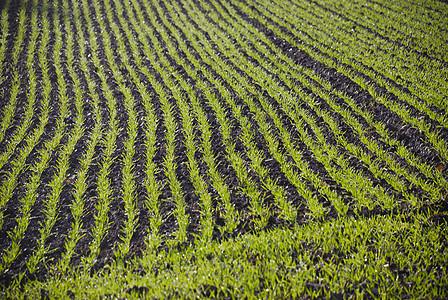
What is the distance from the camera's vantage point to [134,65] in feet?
24.6

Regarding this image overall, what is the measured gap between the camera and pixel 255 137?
468cm

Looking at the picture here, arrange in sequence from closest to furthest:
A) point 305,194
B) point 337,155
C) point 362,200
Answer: point 362,200, point 305,194, point 337,155

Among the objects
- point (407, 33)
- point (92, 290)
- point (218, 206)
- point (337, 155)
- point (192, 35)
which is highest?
point (407, 33)

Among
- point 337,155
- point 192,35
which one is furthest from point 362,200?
point 192,35

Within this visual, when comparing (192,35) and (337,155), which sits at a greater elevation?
(192,35)

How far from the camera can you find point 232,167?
4.15 meters

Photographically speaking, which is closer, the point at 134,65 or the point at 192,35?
the point at 134,65

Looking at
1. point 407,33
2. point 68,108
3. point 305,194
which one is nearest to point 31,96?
point 68,108

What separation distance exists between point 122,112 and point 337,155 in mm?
3948

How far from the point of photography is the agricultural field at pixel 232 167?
2.69m

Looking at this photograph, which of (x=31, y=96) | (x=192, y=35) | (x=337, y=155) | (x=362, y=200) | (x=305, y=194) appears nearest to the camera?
(x=362, y=200)

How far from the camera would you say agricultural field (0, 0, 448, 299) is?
2688 mm

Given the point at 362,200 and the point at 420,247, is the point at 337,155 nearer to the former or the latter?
the point at 362,200

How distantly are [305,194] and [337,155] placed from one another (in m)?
0.94
